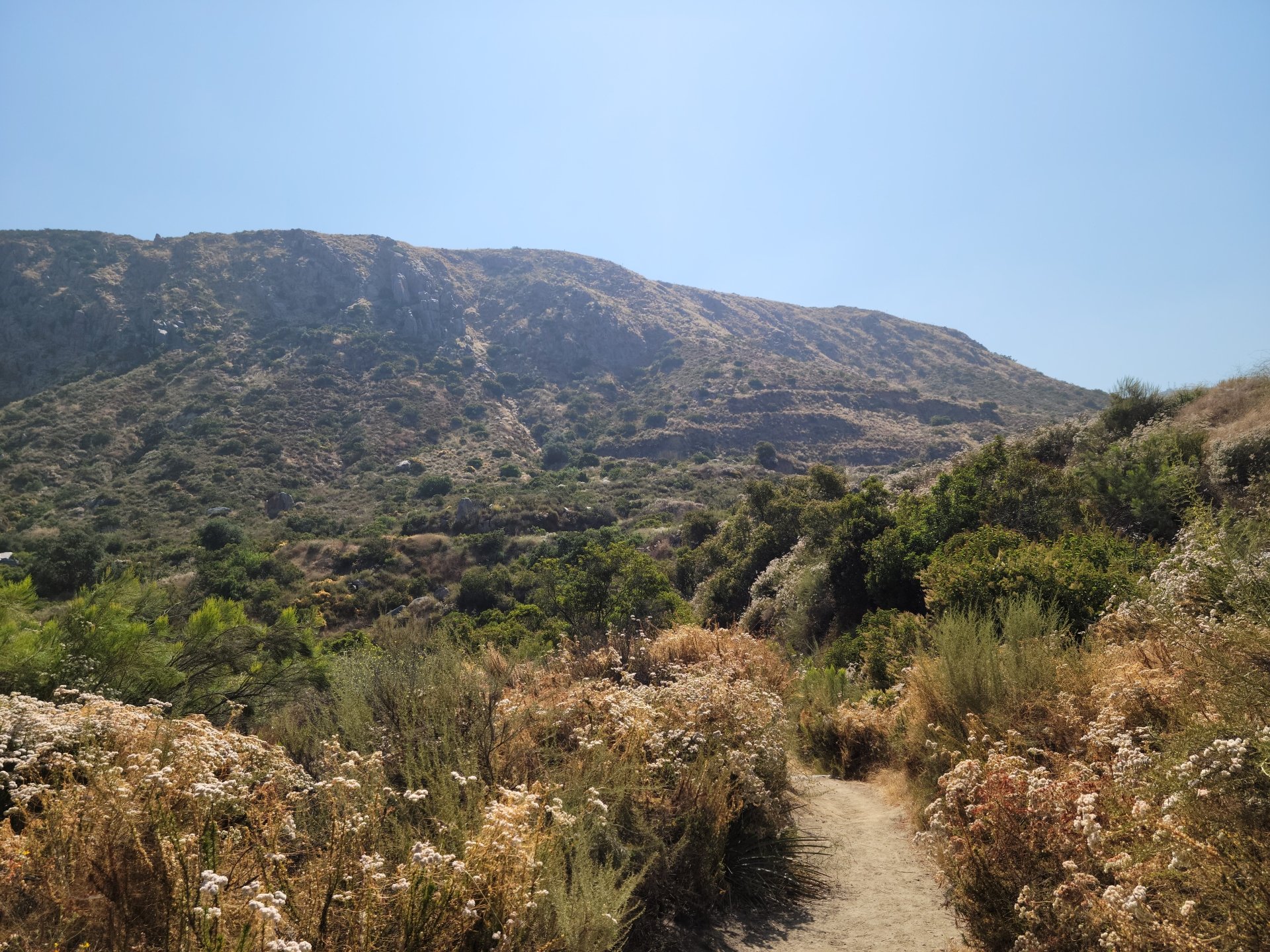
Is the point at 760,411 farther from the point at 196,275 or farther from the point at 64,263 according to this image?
the point at 64,263

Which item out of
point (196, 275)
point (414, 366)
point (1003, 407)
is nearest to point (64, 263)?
point (196, 275)

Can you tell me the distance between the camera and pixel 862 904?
5516mm

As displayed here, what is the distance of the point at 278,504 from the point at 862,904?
53302 mm

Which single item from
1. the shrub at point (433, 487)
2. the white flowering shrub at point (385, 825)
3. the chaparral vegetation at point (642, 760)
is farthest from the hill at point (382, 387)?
the white flowering shrub at point (385, 825)

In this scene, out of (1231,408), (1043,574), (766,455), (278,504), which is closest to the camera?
(1043,574)

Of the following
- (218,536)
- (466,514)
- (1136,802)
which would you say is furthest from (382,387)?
(1136,802)

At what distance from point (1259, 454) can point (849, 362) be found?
317 feet

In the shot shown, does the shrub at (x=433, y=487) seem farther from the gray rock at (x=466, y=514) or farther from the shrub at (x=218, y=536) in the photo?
the shrub at (x=218, y=536)

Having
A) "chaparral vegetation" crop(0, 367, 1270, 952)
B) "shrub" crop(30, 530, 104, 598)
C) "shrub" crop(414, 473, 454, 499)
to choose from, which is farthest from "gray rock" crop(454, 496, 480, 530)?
"chaparral vegetation" crop(0, 367, 1270, 952)

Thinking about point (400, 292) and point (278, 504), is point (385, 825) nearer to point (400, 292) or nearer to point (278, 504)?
point (278, 504)

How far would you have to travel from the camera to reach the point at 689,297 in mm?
120188

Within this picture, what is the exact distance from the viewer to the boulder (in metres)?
50.4

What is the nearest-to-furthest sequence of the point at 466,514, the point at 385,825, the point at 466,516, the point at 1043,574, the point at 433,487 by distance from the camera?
the point at 385,825 → the point at 1043,574 → the point at 466,516 → the point at 466,514 → the point at 433,487

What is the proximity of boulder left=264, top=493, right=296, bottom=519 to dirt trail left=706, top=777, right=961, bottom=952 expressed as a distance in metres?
50.6
